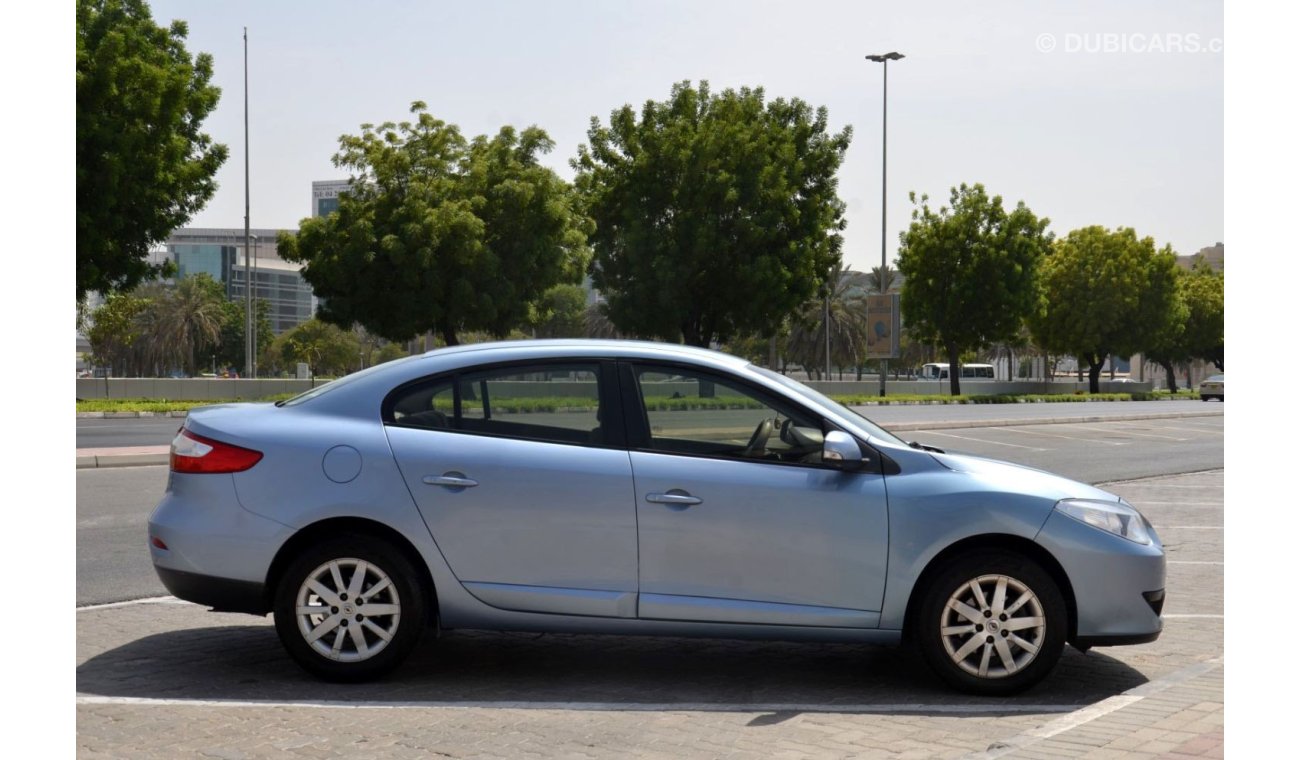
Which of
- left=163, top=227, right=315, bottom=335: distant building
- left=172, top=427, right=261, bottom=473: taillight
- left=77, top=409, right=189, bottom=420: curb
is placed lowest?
left=77, top=409, right=189, bottom=420: curb

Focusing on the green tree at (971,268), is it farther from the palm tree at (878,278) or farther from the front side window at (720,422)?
the front side window at (720,422)

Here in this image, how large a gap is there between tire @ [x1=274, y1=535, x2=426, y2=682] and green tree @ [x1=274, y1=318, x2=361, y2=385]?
96009 millimetres

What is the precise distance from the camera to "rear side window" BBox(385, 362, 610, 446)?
6.23 m

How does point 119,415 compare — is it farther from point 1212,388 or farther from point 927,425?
point 1212,388

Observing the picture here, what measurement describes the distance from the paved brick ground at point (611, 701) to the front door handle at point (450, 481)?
900 mm

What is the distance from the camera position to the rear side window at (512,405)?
6.23 metres

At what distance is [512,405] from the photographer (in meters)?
6.33

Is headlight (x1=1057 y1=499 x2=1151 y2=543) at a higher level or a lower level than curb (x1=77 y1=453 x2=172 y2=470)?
higher

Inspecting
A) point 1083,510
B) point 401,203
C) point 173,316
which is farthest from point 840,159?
point 173,316

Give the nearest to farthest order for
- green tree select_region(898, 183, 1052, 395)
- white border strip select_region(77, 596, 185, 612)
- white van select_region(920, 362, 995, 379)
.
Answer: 1. white border strip select_region(77, 596, 185, 612)
2. green tree select_region(898, 183, 1052, 395)
3. white van select_region(920, 362, 995, 379)

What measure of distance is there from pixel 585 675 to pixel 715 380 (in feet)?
4.93

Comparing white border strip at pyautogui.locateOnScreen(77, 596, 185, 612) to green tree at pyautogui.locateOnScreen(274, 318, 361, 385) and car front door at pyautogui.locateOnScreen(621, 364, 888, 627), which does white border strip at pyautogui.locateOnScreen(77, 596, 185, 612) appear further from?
green tree at pyautogui.locateOnScreen(274, 318, 361, 385)

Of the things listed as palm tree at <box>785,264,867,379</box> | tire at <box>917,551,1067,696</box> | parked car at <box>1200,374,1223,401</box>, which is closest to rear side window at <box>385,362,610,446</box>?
tire at <box>917,551,1067,696</box>

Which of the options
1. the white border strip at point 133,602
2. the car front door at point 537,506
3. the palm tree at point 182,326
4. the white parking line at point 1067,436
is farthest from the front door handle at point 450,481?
the palm tree at point 182,326
